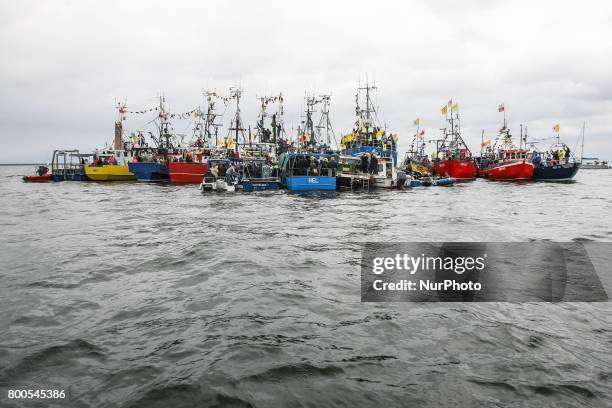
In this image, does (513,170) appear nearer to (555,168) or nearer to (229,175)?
(555,168)

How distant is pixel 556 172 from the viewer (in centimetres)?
5200

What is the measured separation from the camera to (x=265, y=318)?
20.9ft

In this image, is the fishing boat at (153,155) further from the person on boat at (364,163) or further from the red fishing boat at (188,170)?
the person on boat at (364,163)

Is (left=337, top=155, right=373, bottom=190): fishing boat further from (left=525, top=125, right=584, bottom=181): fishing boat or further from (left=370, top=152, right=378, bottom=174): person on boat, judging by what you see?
(left=525, top=125, right=584, bottom=181): fishing boat

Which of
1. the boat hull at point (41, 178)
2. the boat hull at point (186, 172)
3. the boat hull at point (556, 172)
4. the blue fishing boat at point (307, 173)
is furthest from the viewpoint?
the boat hull at point (556, 172)

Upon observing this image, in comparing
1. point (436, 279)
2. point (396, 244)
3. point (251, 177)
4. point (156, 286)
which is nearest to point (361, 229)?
point (396, 244)

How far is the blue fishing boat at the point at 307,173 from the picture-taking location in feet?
106

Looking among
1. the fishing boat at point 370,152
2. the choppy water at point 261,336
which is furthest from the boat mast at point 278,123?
the choppy water at point 261,336

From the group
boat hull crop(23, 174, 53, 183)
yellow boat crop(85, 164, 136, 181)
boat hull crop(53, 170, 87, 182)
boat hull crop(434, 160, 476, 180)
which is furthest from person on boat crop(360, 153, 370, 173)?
boat hull crop(23, 174, 53, 183)

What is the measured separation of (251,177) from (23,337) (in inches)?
1190

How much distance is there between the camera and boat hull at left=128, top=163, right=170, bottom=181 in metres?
46.2

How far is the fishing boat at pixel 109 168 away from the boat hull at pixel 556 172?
56667 mm

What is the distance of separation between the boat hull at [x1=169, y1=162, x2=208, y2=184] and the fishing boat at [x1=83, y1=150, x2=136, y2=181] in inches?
410

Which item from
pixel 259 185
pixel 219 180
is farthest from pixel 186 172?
pixel 259 185
